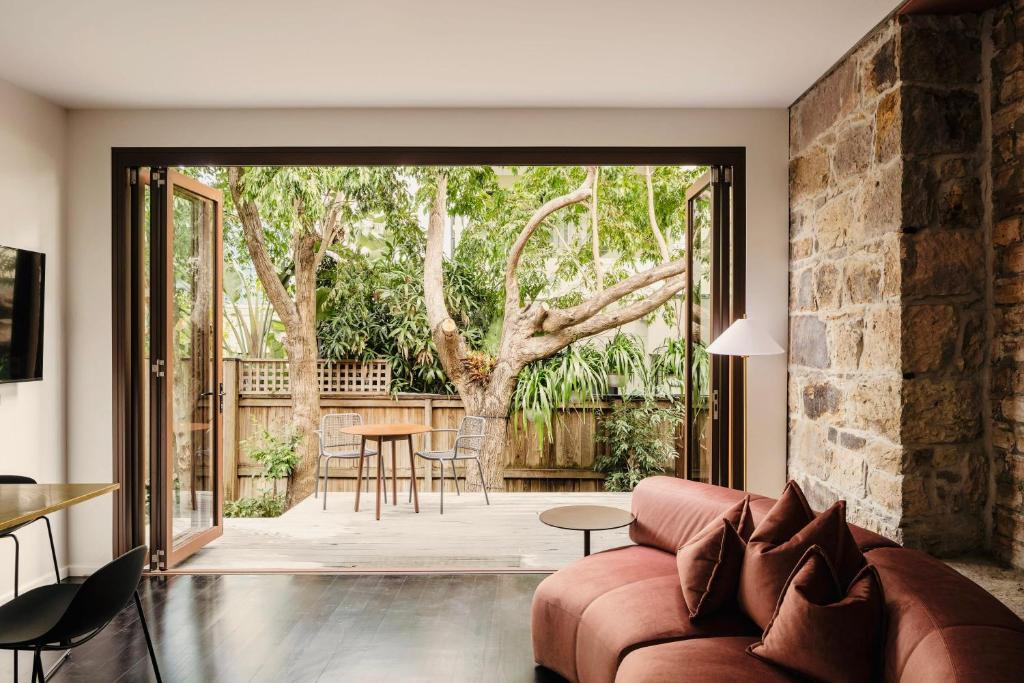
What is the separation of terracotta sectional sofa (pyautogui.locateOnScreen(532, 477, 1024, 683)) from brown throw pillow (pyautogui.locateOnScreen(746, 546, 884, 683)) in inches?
1.9

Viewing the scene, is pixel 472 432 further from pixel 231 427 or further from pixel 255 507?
pixel 231 427

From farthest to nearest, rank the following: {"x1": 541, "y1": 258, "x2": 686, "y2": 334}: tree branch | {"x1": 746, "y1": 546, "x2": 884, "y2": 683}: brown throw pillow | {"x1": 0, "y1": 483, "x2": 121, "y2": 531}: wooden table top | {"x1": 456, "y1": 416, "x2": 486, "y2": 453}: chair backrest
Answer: {"x1": 541, "y1": 258, "x2": 686, "y2": 334}: tree branch, {"x1": 456, "y1": 416, "x2": 486, "y2": 453}: chair backrest, {"x1": 0, "y1": 483, "x2": 121, "y2": 531}: wooden table top, {"x1": 746, "y1": 546, "x2": 884, "y2": 683}: brown throw pillow

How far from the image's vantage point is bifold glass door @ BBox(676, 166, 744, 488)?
156 inches

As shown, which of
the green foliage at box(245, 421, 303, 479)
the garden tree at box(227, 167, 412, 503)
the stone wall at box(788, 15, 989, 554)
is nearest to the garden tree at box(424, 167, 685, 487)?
the garden tree at box(227, 167, 412, 503)

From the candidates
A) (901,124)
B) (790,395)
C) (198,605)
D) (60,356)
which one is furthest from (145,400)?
(901,124)

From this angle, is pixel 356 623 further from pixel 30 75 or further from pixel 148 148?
pixel 30 75

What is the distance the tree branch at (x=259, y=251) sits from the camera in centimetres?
634

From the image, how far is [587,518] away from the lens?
313cm

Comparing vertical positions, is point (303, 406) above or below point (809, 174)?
below

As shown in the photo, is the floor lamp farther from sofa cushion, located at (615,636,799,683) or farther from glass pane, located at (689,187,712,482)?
sofa cushion, located at (615,636,799,683)

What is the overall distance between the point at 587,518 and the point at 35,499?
6.99 feet

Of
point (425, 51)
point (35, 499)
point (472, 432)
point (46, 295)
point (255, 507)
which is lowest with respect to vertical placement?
point (255, 507)

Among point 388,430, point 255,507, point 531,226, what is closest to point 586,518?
point 388,430

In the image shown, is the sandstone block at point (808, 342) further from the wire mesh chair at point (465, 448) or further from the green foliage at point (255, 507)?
the green foliage at point (255, 507)
